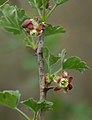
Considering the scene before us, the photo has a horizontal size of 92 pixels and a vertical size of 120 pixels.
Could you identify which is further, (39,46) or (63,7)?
(63,7)

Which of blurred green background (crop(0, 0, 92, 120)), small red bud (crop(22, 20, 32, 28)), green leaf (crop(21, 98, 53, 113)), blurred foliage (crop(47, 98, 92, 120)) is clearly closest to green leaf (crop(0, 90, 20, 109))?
green leaf (crop(21, 98, 53, 113))

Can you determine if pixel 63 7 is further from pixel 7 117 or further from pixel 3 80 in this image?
pixel 7 117

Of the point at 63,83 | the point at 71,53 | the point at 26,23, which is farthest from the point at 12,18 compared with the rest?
the point at 71,53

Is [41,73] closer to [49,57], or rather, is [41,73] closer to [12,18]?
[49,57]

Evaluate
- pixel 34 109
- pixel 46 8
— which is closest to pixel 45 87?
pixel 34 109

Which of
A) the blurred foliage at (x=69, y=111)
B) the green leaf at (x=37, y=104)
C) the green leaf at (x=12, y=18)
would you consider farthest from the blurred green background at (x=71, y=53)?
the green leaf at (x=37, y=104)

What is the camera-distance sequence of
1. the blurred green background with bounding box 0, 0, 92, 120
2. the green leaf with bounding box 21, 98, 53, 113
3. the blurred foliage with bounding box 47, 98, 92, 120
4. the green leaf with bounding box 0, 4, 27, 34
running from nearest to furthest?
the green leaf with bounding box 21, 98, 53, 113 < the green leaf with bounding box 0, 4, 27, 34 < the blurred foliage with bounding box 47, 98, 92, 120 < the blurred green background with bounding box 0, 0, 92, 120

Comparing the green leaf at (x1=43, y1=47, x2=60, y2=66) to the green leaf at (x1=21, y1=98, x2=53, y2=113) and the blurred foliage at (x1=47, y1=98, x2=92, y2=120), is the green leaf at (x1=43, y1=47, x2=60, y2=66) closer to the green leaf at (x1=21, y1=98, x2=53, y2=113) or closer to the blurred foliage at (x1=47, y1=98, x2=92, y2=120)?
the green leaf at (x1=21, y1=98, x2=53, y2=113)
